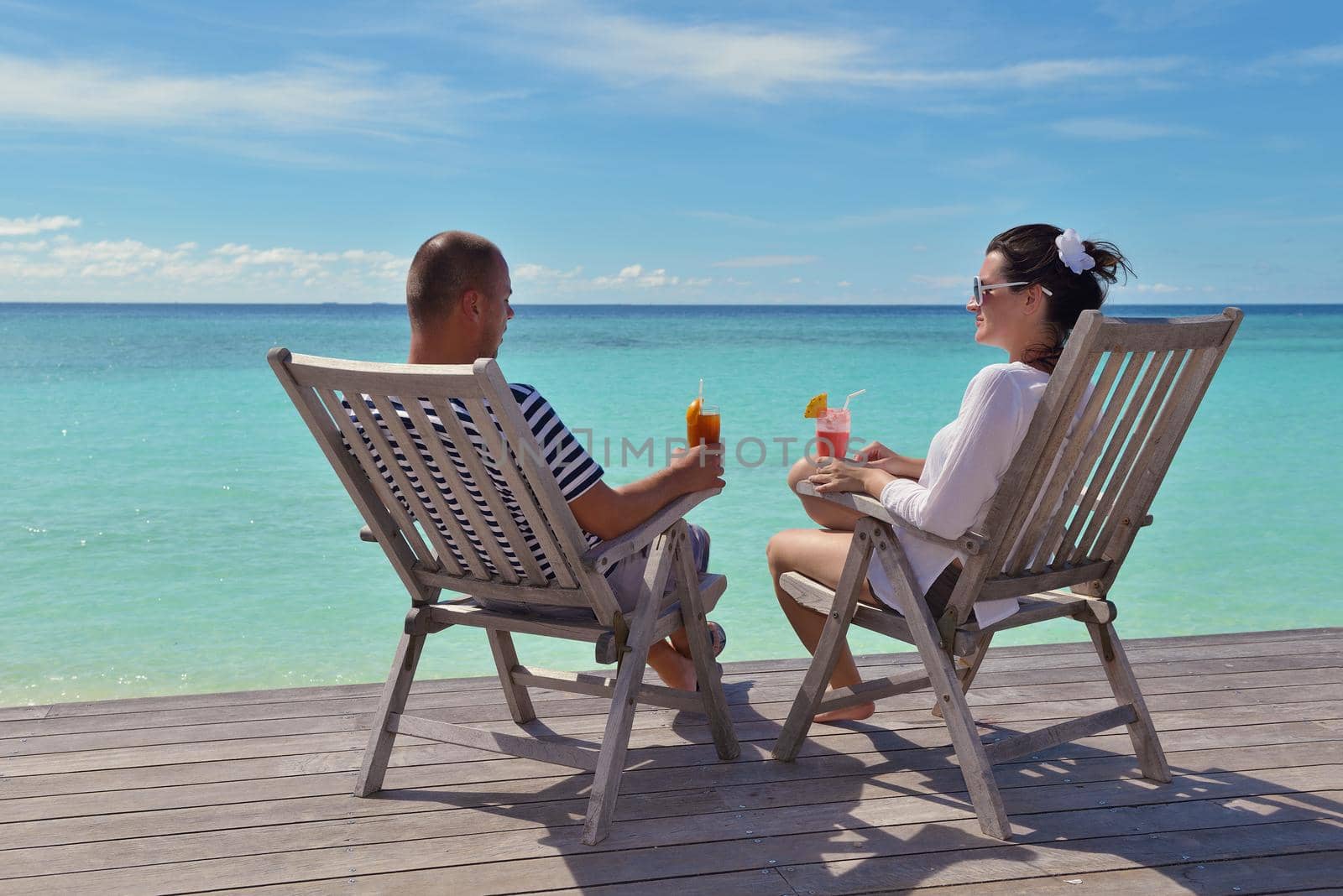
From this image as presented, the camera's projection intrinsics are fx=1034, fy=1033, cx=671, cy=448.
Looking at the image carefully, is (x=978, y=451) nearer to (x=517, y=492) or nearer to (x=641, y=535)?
(x=641, y=535)

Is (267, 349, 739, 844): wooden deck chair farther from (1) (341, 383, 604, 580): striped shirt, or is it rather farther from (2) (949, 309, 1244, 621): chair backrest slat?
(2) (949, 309, 1244, 621): chair backrest slat

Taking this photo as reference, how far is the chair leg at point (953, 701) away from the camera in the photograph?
2275mm

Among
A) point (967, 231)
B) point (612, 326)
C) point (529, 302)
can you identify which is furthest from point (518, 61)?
point (529, 302)

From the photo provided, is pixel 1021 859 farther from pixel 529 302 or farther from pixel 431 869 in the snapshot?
pixel 529 302

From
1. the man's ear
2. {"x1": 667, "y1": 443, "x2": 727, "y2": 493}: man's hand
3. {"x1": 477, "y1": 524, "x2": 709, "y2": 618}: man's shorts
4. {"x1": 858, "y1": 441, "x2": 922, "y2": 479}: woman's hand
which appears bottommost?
{"x1": 477, "y1": 524, "x2": 709, "y2": 618}: man's shorts

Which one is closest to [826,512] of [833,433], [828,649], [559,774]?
[833,433]

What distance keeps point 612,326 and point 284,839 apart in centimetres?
4640

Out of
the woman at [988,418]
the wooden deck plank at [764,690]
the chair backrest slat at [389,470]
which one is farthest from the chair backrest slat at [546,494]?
the wooden deck plank at [764,690]

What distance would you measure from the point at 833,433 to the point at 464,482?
954 millimetres

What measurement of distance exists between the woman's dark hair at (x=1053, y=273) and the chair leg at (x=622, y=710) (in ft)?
3.53

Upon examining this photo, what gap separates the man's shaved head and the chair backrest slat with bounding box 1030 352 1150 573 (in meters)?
1.37

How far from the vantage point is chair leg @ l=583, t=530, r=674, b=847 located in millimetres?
2254

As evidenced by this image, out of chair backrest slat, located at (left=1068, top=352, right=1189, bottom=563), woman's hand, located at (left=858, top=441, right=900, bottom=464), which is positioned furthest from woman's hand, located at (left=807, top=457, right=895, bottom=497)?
chair backrest slat, located at (left=1068, top=352, right=1189, bottom=563)

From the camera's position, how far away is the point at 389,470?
2312 mm
